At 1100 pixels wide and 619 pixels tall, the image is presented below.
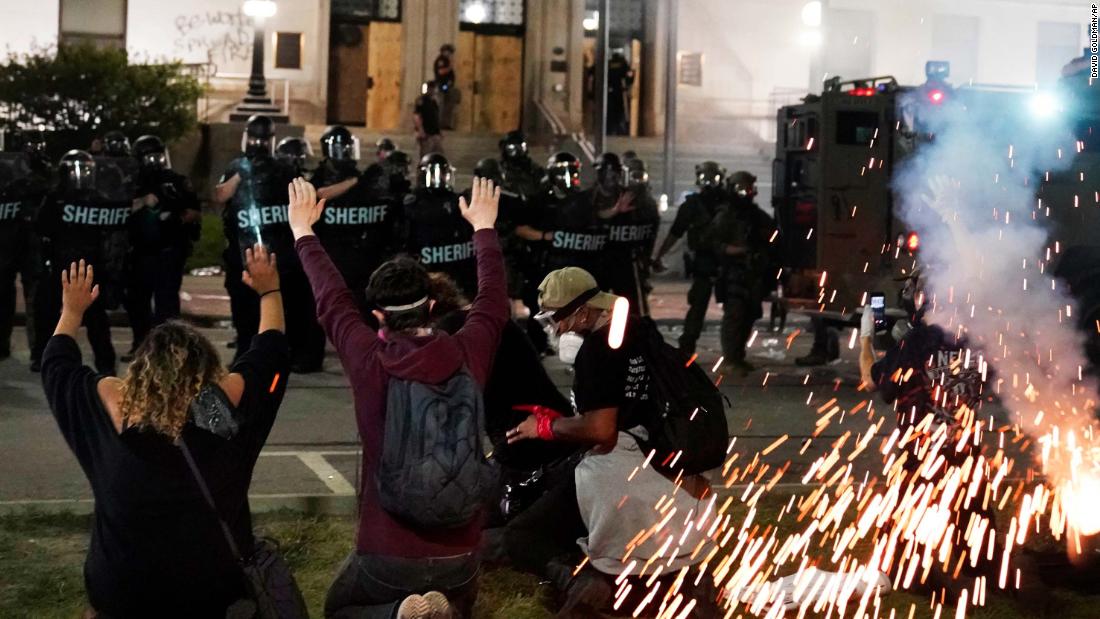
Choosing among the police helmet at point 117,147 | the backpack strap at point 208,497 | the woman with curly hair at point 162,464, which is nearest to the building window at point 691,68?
the police helmet at point 117,147

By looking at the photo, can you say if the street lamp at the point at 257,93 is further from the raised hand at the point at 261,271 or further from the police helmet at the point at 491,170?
the raised hand at the point at 261,271

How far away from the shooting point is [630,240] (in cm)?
1277

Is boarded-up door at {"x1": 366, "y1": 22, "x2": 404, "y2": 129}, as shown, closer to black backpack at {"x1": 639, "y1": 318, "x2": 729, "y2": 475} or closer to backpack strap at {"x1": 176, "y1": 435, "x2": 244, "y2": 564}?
black backpack at {"x1": 639, "y1": 318, "x2": 729, "y2": 475}

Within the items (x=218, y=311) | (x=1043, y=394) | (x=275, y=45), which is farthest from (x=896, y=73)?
(x=1043, y=394)

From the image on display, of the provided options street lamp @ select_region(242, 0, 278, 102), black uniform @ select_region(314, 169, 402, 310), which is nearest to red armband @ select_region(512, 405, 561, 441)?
black uniform @ select_region(314, 169, 402, 310)

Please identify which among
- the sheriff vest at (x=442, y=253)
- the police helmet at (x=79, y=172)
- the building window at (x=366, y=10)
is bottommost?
the sheriff vest at (x=442, y=253)

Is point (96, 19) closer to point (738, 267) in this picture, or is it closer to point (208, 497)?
point (738, 267)

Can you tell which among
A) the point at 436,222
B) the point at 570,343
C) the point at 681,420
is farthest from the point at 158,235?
the point at 681,420

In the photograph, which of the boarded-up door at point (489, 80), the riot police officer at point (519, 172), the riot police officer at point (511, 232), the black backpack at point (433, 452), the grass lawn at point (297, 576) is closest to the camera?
the black backpack at point (433, 452)

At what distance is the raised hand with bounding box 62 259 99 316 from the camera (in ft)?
14.7

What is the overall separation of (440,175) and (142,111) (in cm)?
1291

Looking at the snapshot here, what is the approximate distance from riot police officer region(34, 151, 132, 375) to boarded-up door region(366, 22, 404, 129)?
17944 mm

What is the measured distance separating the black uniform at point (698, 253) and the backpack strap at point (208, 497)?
9082 mm

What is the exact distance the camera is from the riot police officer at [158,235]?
38.3 ft
